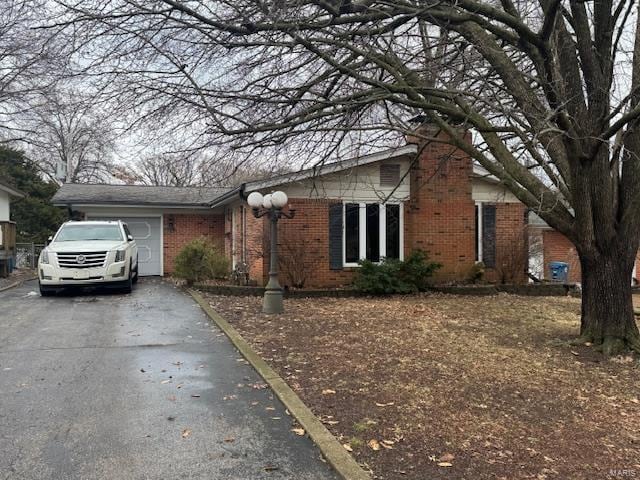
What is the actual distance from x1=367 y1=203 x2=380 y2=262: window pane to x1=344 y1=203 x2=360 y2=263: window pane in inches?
12.2

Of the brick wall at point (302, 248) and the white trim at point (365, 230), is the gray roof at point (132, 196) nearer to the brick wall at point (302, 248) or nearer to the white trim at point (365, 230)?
the brick wall at point (302, 248)

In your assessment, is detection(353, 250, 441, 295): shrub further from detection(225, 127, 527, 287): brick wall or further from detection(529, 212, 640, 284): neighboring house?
detection(529, 212, 640, 284): neighboring house

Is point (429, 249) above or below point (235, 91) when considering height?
below

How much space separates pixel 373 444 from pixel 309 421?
25.3 inches

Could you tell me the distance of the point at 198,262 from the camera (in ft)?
46.0

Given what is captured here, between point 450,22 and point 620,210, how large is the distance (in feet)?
11.6

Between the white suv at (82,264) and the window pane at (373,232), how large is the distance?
6219 mm

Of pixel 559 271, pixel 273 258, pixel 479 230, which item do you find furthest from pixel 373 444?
pixel 559 271

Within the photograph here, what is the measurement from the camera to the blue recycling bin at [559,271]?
766 inches

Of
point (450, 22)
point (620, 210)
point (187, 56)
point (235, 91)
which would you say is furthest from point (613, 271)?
point (187, 56)

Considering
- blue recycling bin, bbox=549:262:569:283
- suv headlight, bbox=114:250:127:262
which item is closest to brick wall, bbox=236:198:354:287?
suv headlight, bbox=114:250:127:262

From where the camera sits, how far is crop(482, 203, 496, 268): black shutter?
15.0 m

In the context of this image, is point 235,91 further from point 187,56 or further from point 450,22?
point 450,22

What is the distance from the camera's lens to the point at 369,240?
46.9ft
